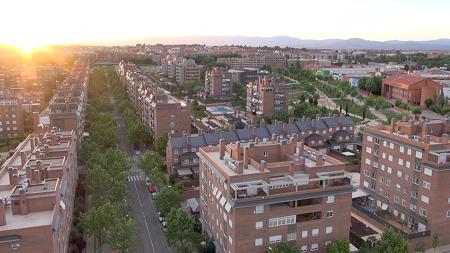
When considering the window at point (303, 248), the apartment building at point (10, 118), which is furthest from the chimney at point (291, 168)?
the apartment building at point (10, 118)

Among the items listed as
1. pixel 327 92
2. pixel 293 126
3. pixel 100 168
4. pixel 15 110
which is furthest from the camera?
pixel 327 92

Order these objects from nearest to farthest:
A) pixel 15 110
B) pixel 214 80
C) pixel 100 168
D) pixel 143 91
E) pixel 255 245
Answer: pixel 255 245
pixel 100 168
pixel 15 110
pixel 143 91
pixel 214 80

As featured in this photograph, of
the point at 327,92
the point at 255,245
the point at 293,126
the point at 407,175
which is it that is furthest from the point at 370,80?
the point at 255,245

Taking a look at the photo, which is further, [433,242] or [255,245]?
[433,242]

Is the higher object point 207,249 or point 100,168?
point 100,168

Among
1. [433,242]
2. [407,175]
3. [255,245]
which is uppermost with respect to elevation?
[407,175]

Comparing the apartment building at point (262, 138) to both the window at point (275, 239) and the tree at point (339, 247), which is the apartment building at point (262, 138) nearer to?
the window at point (275, 239)

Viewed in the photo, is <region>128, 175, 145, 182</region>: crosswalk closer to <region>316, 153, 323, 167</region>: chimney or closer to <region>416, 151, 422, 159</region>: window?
<region>316, 153, 323, 167</region>: chimney

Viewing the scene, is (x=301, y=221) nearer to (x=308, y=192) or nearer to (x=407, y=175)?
(x=308, y=192)
